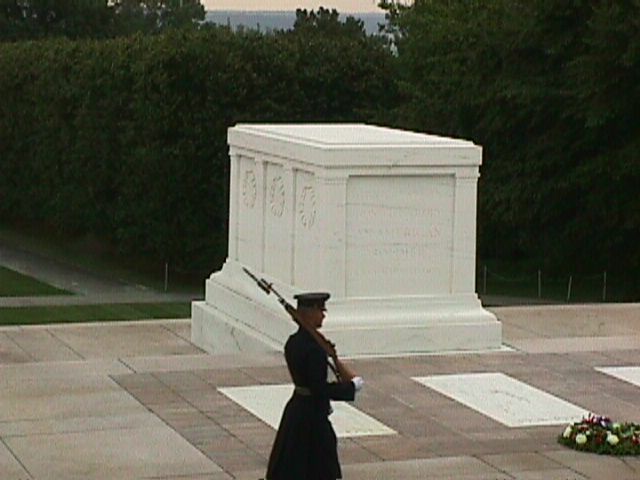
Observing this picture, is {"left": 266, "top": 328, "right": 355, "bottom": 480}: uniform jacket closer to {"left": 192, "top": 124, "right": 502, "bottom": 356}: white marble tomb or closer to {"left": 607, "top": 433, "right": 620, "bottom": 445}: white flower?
{"left": 607, "top": 433, "right": 620, "bottom": 445}: white flower

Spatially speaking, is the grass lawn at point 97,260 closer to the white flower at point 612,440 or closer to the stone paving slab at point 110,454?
the stone paving slab at point 110,454

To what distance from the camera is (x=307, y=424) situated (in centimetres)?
1020

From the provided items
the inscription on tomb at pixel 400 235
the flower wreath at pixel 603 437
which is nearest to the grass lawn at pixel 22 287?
the inscription on tomb at pixel 400 235

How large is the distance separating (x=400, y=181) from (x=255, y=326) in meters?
2.37

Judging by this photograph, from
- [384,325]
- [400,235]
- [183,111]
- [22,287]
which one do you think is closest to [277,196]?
[400,235]

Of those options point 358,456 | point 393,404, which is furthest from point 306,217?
point 358,456

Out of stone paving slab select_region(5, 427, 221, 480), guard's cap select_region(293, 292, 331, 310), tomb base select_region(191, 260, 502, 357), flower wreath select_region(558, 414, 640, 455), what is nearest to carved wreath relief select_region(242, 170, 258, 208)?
tomb base select_region(191, 260, 502, 357)

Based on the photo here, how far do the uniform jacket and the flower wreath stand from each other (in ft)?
10.5

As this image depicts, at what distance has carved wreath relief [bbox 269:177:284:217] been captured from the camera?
17.5 meters

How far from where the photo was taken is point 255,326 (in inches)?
696

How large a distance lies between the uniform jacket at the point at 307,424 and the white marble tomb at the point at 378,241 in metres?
6.06

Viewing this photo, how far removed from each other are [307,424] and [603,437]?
3438 millimetres

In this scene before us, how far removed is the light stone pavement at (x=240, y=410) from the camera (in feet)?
40.0

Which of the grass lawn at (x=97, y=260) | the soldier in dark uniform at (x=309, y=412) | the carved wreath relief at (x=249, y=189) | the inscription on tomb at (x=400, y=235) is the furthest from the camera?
the grass lawn at (x=97, y=260)
